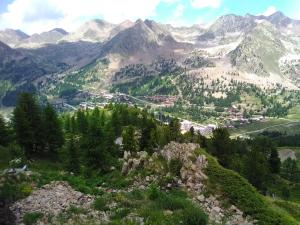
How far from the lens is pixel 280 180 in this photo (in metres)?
125

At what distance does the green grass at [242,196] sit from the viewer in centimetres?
4219

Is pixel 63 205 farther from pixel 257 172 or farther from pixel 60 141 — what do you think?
pixel 257 172

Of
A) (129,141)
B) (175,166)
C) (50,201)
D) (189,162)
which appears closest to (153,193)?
(175,166)

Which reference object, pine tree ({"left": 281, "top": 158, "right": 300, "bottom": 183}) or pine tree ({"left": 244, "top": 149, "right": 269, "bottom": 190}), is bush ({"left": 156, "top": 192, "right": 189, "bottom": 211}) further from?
pine tree ({"left": 281, "top": 158, "right": 300, "bottom": 183})

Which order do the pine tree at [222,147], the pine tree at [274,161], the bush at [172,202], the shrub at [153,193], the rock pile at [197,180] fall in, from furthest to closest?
the pine tree at [274,161] < the pine tree at [222,147] < the shrub at [153,193] < the rock pile at [197,180] < the bush at [172,202]

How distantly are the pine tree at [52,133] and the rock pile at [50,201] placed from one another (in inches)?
1804

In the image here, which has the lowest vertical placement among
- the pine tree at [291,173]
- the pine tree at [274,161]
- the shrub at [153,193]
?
the pine tree at [291,173]

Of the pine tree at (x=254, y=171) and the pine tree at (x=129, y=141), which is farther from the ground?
the pine tree at (x=129, y=141)

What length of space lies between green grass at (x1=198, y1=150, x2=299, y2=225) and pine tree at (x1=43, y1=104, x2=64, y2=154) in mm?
51717

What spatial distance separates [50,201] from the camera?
141ft

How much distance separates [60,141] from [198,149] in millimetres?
50611

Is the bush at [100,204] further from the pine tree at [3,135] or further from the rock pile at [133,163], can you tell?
the pine tree at [3,135]

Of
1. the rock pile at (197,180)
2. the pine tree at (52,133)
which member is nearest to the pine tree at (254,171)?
the pine tree at (52,133)

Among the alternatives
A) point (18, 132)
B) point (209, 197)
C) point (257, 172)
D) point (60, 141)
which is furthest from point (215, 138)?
point (209, 197)
